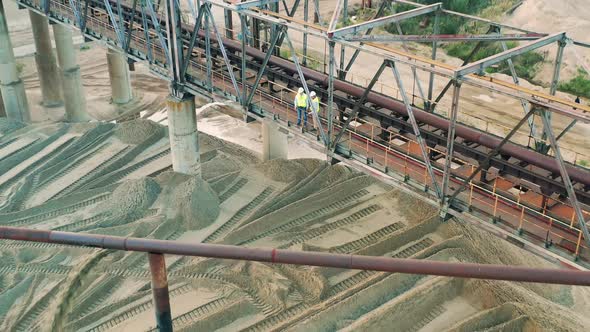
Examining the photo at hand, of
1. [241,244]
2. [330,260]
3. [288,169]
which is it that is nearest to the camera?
[330,260]

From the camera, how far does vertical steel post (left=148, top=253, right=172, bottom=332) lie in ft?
23.9

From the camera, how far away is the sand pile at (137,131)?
1005 inches

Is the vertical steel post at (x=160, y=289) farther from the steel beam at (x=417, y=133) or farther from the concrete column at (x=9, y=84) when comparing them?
the concrete column at (x=9, y=84)

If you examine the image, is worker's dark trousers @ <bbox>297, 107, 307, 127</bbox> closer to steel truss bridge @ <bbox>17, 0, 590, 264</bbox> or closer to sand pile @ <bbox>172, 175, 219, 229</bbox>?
steel truss bridge @ <bbox>17, 0, 590, 264</bbox>

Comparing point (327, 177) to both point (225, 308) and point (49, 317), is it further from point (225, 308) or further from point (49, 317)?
point (49, 317)

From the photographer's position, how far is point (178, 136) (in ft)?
66.8

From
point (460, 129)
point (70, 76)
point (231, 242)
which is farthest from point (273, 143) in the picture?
point (70, 76)

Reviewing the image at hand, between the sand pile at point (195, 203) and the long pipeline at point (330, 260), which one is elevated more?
the long pipeline at point (330, 260)

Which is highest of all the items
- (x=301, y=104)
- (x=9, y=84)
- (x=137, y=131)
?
(x=301, y=104)

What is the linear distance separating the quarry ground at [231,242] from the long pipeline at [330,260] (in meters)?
1.89

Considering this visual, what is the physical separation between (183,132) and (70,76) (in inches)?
511

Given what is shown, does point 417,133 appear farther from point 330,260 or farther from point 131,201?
point 131,201

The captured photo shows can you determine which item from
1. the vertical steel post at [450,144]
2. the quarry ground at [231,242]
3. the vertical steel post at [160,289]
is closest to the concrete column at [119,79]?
the quarry ground at [231,242]

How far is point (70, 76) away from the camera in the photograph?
30688 millimetres
